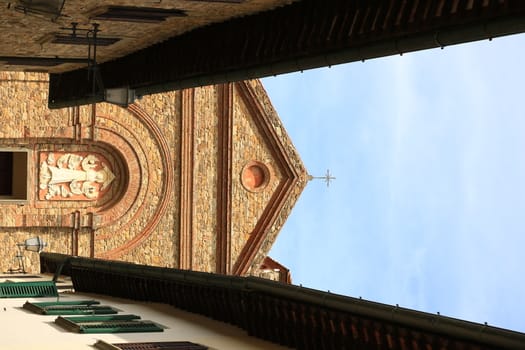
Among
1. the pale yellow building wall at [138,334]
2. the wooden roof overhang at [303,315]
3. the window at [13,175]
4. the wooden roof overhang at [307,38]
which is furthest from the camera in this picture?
the window at [13,175]

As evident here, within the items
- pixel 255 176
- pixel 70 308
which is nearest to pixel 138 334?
pixel 70 308

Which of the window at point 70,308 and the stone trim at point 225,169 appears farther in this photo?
the stone trim at point 225,169

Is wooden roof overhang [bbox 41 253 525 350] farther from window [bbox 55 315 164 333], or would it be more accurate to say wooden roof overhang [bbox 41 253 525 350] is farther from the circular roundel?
the circular roundel

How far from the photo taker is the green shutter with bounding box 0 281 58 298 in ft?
62.1

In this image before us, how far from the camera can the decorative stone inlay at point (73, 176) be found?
2555 cm

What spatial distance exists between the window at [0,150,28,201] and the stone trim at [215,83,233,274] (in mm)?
5596

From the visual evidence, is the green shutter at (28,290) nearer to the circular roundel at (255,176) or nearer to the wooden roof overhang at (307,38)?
the wooden roof overhang at (307,38)

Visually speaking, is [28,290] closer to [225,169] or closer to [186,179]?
[186,179]

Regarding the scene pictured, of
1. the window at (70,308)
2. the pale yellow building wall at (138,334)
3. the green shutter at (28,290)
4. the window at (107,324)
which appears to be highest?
the green shutter at (28,290)

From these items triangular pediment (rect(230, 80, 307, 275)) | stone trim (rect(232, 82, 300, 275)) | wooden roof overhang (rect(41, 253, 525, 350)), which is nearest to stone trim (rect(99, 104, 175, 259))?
triangular pediment (rect(230, 80, 307, 275))

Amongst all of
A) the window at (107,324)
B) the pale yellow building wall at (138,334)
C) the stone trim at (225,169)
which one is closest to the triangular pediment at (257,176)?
the stone trim at (225,169)

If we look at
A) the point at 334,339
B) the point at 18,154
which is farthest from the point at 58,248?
the point at 334,339

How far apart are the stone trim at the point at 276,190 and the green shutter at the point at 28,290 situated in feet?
31.5

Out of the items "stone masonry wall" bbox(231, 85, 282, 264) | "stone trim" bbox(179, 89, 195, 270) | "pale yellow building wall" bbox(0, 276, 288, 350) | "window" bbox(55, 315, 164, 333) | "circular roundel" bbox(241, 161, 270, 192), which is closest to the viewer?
"pale yellow building wall" bbox(0, 276, 288, 350)
